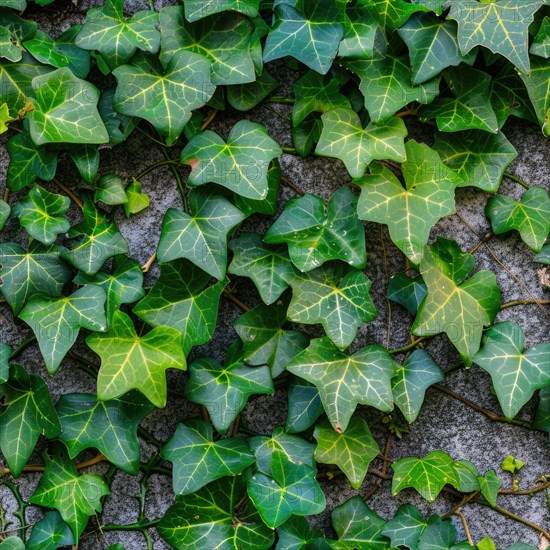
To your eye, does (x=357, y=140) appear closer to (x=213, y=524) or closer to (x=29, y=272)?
(x=29, y=272)

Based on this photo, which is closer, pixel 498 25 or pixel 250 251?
pixel 498 25

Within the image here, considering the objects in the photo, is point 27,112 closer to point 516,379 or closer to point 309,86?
point 309,86

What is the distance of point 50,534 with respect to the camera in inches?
57.7

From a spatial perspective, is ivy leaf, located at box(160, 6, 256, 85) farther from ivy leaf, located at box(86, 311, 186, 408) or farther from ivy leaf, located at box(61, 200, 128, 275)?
ivy leaf, located at box(86, 311, 186, 408)

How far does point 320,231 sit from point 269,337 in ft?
0.87

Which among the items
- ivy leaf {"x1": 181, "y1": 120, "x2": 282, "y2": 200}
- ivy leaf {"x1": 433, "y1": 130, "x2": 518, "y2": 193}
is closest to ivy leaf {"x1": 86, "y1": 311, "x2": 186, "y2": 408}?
ivy leaf {"x1": 181, "y1": 120, "x2": 282, "y2": 200}

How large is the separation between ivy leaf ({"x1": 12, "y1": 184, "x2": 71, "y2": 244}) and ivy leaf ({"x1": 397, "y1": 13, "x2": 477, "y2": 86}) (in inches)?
32.2

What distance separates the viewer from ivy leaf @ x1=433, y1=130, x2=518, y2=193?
1.50 meters

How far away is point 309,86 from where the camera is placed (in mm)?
1484

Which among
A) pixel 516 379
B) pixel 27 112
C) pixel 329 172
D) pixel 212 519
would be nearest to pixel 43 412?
pixel 212 519

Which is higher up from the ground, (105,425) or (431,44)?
(431,44)

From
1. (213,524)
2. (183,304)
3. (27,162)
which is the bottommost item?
(213,524)

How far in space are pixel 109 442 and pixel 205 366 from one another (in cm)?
27

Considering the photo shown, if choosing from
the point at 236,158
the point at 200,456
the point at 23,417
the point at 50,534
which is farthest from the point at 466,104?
the point at 50,534
